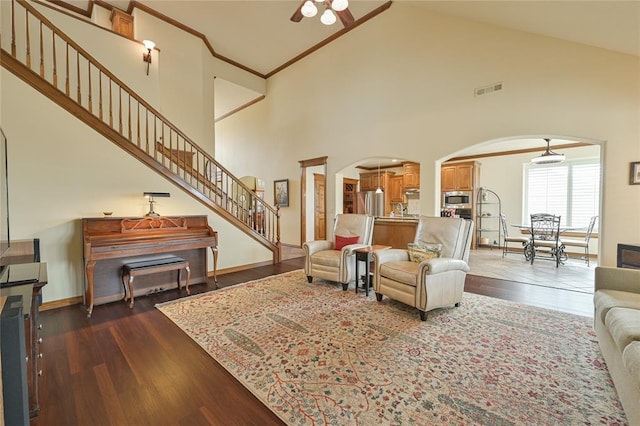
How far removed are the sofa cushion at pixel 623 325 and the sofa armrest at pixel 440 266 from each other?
1228mm

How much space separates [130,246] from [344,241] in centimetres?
283

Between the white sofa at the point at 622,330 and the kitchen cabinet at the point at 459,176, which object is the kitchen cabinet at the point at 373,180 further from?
the white sofa at the point at 622,330

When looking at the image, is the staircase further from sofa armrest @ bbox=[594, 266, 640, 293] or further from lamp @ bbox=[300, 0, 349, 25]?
sofa armrest @ bbox=[594, 266, 640, 293]

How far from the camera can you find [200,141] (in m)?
5.96

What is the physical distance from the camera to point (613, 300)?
196 cm

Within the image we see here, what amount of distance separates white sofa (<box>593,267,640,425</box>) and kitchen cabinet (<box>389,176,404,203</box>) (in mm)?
6633

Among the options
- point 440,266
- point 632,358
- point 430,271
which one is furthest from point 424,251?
point 632,358

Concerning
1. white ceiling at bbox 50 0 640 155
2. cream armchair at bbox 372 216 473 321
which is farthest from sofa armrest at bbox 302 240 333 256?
white ceiling at bbox 50 0 640 155

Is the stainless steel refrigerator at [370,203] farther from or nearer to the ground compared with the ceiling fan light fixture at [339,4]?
nearer to the ground

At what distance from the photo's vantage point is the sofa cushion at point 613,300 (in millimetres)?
1883

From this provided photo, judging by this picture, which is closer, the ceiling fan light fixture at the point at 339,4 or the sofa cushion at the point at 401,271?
the sofa cushion at the point at 401,271

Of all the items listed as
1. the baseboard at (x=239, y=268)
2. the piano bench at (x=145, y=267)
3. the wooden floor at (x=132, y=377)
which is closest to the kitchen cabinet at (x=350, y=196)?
the baseboard at (x=239, y=268)

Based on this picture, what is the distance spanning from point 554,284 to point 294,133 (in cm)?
615

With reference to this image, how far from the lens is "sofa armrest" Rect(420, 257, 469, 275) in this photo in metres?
2.77
